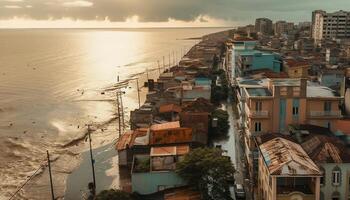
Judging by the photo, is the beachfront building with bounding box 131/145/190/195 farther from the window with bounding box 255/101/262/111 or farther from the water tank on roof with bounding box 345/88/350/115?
the water tank on roof with bounding box 345/88/350/115

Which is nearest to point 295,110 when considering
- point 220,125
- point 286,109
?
point 286,109

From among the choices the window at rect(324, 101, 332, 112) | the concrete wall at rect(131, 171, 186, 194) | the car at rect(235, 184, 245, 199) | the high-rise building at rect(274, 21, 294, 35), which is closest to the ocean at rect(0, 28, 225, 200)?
the concrete wall at rect(131, 171, 186, 194)

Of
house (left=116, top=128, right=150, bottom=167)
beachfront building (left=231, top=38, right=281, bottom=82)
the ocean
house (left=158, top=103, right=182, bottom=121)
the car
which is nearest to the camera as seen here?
the car

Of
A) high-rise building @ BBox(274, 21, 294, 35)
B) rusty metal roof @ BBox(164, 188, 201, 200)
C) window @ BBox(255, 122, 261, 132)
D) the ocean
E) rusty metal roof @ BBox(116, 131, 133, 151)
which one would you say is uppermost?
high-rise building @ BBox(274, 21, 294, 35)

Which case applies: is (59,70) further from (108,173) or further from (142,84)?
(108,173)

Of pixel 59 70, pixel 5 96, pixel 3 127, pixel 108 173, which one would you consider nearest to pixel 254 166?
pixel 108 173

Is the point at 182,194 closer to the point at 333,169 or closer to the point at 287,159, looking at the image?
the point at 287,159

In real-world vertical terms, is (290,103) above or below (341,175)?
above
